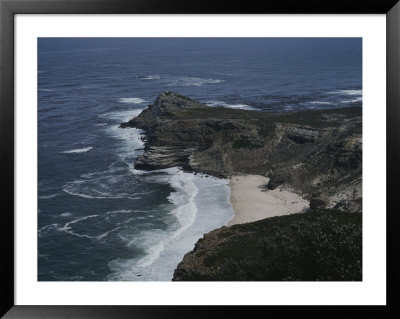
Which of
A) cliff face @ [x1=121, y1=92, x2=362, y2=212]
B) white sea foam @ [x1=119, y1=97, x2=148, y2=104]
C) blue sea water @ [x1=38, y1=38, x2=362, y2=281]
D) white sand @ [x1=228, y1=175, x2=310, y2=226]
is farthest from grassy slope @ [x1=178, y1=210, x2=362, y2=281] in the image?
white sea foam @ [x1=119, y1=97, x2=148, y2=104]

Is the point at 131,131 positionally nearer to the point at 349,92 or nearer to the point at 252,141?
the point at 252,141

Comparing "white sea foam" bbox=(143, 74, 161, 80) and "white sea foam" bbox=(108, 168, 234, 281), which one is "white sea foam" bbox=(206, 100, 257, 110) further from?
"white sea foam" bbox=(108, 168, 234, 281)

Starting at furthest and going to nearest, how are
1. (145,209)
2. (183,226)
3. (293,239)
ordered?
(145,209)
(183,226)
(293,239)

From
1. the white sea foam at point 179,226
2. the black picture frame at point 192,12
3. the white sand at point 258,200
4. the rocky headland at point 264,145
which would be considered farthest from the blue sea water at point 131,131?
the rocky headland at point 264,145

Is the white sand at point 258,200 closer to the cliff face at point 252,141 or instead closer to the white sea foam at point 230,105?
the cliff face at point 252,141

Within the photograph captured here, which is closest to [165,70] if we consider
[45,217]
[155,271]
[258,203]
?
[258,203]

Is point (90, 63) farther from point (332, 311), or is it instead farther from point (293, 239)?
point (332, 311)

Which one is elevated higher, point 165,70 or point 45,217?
point 165,70
